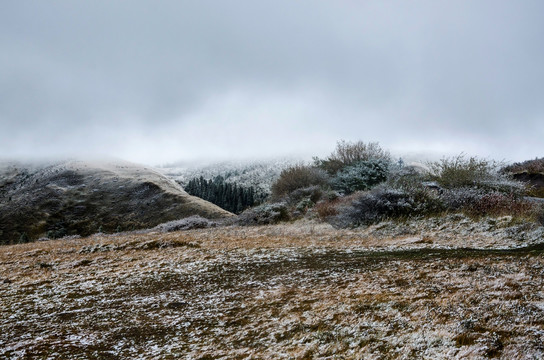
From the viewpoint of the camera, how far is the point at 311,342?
3449 mm

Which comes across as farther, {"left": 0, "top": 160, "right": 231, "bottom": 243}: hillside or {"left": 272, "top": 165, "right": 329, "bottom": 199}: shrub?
{"left": 0, "top": 160, "right": 231, "bottom": 243}: hillside

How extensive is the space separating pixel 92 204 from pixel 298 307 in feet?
350

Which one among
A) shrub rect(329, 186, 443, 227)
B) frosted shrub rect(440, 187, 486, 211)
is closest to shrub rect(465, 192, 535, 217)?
frosted shrub rect(440, 187, 486, 211)

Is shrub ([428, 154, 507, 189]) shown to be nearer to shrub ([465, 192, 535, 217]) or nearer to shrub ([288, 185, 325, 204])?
shrub ([465, 192, 535, 217])

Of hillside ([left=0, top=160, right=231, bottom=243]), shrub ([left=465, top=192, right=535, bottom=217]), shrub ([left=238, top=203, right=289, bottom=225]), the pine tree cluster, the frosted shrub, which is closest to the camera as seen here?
shrub ([left=465, top=192, right=535, bottom=217])

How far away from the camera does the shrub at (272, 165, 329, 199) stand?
28328 millimetres

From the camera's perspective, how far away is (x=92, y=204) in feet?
310

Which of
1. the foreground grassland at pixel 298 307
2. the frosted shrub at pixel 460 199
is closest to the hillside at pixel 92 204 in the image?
the frosted shrub at pixel 460 199

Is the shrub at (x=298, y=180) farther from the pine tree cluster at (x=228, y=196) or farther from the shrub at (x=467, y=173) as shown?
the pine tree cluster at (x=228, y=196)

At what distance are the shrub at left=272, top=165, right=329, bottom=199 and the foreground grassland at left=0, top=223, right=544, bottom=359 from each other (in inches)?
773

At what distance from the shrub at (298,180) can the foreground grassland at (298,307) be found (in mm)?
19633

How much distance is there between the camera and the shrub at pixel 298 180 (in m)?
28.3

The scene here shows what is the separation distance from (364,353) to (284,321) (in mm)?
1306

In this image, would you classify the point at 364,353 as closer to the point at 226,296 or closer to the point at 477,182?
the point at 226,296
